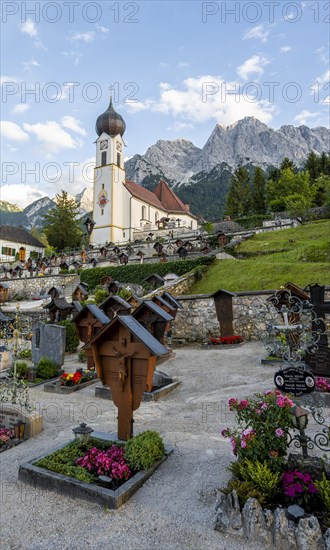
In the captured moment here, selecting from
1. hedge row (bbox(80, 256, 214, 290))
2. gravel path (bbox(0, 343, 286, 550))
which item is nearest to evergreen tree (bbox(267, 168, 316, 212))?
hedge row (bbox(80, 256, 214, 290))

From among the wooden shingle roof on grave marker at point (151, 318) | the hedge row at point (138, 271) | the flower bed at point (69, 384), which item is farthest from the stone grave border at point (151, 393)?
the hedge row at point (138, 271)

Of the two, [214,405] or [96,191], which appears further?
[96,191]

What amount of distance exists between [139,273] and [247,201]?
40.4 meters

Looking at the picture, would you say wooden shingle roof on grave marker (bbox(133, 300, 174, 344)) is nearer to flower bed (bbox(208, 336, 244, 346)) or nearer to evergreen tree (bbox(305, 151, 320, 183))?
flower bed (bbox(208, 336, 244, 346))

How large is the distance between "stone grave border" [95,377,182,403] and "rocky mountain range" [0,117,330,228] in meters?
107

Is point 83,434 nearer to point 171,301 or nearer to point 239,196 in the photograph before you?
point 171,301

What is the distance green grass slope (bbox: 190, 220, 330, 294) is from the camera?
1722cm

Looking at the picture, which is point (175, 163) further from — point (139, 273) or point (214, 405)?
point (214, 405)

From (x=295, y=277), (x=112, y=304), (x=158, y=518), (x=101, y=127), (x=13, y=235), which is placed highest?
(x=101, y=127)

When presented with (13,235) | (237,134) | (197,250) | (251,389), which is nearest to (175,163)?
(237,134)

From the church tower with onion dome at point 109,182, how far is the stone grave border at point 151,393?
140 ft

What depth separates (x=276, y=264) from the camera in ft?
62.6

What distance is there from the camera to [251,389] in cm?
871

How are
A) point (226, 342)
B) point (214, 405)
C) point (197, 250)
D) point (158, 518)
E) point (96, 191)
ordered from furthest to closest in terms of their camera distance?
point (96, 191) → point (197, 250) → point (226, 342) → point (214, 405) → point (158, 518)
